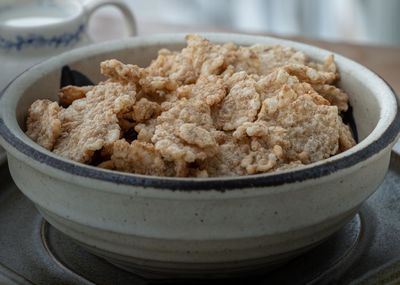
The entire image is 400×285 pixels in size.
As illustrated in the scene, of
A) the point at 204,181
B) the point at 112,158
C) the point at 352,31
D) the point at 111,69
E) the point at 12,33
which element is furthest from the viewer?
the point at 352,31

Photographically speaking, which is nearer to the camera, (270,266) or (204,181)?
(204,181)

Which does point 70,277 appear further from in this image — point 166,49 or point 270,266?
point 166,49

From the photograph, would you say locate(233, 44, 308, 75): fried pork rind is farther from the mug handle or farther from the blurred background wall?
the blurred background wall

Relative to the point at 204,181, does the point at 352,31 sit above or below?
below

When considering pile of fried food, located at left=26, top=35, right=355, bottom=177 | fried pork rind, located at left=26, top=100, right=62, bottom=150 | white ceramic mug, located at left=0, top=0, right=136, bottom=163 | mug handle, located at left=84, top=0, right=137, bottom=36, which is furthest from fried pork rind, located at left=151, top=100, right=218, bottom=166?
mug handle, located at left=84, top=0, right=137, bottom=36

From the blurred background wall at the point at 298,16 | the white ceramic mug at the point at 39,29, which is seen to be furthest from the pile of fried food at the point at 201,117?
the blurred background wall at the point at 298,16

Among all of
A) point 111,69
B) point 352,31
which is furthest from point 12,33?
point 352,31
